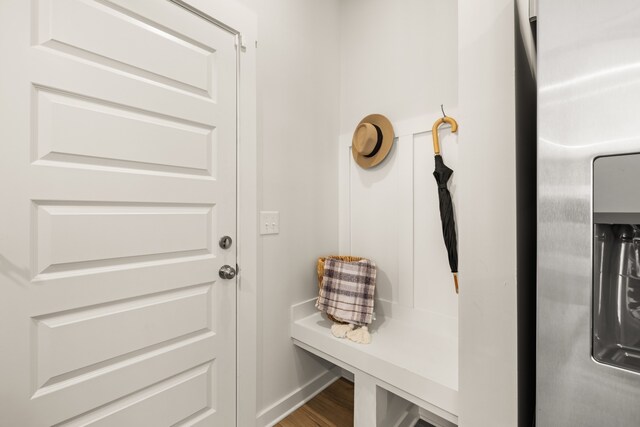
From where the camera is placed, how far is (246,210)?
4.53 feet

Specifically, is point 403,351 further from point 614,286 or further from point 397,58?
point 397,58

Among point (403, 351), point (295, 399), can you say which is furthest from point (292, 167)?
point (295, 399)

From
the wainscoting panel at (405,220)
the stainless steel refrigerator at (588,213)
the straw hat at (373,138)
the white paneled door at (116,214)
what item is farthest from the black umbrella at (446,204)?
the white paneled door at (116,214)

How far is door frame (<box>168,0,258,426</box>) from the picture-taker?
1354 millimetres

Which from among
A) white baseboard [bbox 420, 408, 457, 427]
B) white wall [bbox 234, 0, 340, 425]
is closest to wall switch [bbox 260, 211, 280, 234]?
white wall [bbox 234, 0, 340, 425]

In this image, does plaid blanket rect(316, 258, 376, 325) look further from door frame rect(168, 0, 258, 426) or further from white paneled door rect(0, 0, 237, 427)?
white paneled door rect(0, 0, 237, 427)

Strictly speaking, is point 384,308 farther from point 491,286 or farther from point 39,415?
point 39,415

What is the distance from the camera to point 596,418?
1.57 ft

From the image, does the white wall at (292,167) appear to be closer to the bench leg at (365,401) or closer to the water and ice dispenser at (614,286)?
the bench leg at (365,401)

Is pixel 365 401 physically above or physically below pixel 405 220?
below

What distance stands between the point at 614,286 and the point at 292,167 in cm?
142

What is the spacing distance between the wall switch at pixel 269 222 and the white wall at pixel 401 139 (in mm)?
553

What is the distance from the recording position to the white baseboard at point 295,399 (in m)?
1.52

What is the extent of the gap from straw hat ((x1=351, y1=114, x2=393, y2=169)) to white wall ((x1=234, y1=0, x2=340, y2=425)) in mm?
251
